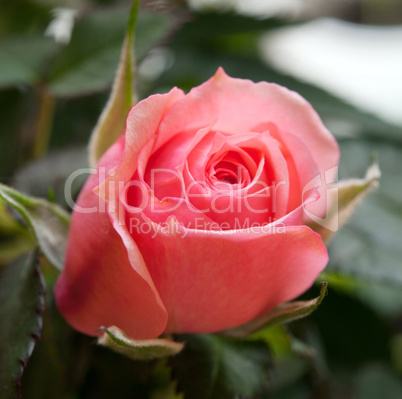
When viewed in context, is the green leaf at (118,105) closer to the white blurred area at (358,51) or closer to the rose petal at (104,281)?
the rose petal at (104,281)

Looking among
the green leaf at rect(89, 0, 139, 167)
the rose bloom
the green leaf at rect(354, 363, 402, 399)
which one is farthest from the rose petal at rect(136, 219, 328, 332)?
the green leaf at rect(354, 363, 402, 399)

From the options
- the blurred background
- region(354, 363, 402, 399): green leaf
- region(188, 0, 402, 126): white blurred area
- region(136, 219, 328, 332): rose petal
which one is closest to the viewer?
region(136, 219, 328, 332): rose petal

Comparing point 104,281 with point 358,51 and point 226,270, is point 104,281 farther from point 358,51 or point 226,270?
point 358,51

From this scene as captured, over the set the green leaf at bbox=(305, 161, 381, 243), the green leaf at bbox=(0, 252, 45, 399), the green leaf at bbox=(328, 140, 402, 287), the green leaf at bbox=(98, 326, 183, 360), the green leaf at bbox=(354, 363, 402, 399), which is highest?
the green leaf at bbox=(305, 161, 381, 243)

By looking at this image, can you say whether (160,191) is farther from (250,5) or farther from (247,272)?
(250,5)

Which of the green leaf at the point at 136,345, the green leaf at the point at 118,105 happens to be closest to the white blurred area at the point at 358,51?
the green leaf at the point at 118,105

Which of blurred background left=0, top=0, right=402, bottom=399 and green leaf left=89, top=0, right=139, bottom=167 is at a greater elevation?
green leaf left=89, top=0, right=139, bottom=167

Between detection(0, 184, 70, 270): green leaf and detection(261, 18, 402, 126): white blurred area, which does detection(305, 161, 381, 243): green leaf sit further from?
detection(261, 18, 402, 126): white blurred area

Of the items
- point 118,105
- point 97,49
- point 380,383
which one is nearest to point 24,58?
point 97,49

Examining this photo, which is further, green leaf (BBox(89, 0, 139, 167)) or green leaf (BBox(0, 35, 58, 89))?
green leaf (BBox(0, 35, 58, 89))
